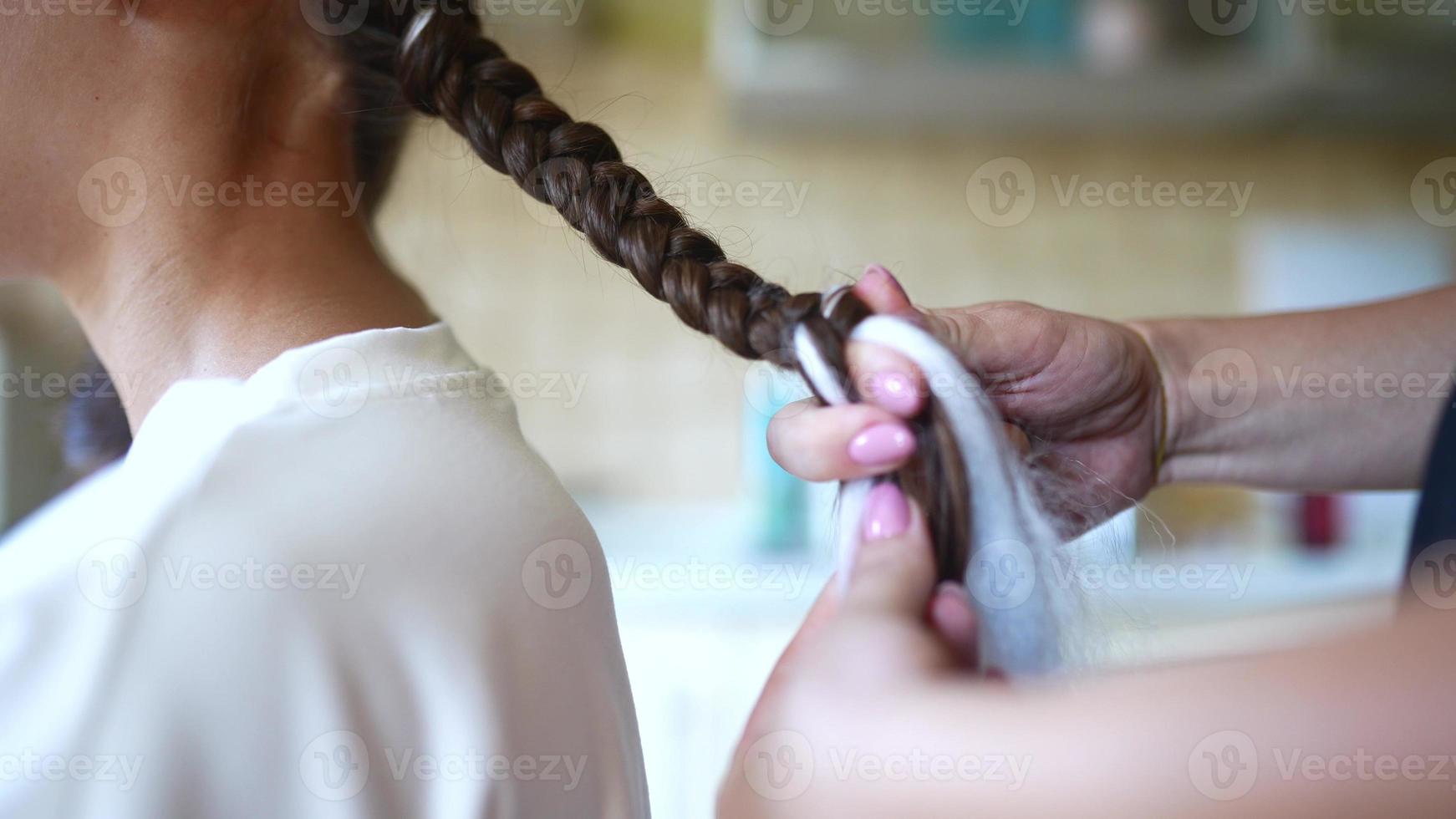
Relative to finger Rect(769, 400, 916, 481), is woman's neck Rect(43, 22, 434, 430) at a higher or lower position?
higher

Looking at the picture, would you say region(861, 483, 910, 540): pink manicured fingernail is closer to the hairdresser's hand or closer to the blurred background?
the hairdresser's hand

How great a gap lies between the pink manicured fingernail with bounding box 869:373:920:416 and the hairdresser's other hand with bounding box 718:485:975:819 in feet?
0.19

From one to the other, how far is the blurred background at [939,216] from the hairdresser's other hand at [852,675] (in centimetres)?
123

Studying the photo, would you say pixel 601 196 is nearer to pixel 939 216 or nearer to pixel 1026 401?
pixel 1026 401

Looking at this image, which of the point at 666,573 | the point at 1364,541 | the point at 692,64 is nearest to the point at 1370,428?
the point at 666,573

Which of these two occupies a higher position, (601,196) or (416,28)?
(416,28)

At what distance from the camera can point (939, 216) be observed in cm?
203

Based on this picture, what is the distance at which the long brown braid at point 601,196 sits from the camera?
20.8 inches

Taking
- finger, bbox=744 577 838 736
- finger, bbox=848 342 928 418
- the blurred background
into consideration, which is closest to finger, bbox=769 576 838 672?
finger, bbox=744 577 838 736

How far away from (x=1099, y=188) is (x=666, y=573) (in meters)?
1.20

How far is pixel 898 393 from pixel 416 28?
16.3 inches

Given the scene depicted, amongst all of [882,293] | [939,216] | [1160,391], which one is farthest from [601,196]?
[939,216]

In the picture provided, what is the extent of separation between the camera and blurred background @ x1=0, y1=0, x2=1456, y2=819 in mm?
1762

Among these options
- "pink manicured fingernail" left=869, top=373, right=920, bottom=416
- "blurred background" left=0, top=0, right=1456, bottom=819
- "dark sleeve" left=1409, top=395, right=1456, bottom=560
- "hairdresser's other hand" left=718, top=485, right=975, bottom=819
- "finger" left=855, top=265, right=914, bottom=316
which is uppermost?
"blurred background" left=0, top=0, right=1456, bottom=819
